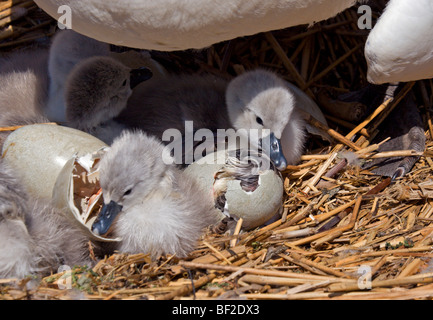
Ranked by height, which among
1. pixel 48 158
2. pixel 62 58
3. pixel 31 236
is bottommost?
pixel 31 236

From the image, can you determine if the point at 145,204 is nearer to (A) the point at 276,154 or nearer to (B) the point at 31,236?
(B) the point at 31,236

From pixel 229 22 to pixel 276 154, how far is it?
Result: 576 mm

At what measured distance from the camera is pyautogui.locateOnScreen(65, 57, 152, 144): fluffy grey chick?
2328mm

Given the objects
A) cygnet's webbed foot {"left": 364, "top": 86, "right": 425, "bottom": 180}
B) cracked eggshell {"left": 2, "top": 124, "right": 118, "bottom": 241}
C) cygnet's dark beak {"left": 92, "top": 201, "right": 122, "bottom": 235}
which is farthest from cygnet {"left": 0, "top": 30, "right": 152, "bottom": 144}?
cygnet's webbed foot {"left": 364, "top": 86, "right": 425, "bottom": 180}

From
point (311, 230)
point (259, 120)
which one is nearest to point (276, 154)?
point (259, 120)

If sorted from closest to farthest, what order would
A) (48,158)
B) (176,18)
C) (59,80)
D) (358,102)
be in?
(176,18) < (48,158) < (59,80) < (358,102)

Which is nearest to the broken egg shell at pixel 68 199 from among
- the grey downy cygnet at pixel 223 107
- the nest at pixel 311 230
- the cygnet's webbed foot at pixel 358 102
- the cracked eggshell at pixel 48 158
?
the cracked eggshell at pixel 48 158

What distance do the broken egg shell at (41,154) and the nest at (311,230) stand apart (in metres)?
0.35

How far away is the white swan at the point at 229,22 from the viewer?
1809 mm

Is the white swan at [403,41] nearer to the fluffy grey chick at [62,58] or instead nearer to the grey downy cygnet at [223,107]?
the grey downy cygnet at [223,107]

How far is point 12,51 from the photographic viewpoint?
2932 millimetres

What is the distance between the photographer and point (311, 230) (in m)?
2.03

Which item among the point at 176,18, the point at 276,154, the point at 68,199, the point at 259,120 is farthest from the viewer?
the point at 259,120
